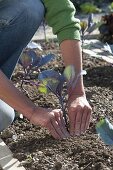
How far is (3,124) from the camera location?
2.67 m

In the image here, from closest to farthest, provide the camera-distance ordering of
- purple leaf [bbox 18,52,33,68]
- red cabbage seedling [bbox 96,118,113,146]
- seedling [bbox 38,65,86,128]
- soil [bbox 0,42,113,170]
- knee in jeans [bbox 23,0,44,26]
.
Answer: red cabbage seedling [bbox 96,118,113,146] → seedling [bbox 38,65,86,128] → soil [bbox 0,42,113,170] → knee in jeans [bbox 23,0,44,26] → purple leaf [bbox 18,52,33,68]

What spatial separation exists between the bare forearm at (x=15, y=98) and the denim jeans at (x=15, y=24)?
1.83ft

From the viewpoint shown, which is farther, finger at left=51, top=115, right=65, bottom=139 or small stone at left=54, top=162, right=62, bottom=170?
small stone at left=54, top=162, right=62, bottom=170

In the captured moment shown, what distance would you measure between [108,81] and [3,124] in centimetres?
103

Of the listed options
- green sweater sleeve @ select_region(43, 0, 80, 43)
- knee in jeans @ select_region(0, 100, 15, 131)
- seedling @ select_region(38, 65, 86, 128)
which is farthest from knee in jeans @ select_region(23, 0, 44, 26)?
knee in jeans @ select_region(0, 100, 15, 131)

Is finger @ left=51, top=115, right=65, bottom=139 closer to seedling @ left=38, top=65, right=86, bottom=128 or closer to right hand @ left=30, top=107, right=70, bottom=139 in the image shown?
right hand @ left=30, top=107, right=70, bottom=139

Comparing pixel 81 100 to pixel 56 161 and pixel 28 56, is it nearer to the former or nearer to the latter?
pixel 56 161

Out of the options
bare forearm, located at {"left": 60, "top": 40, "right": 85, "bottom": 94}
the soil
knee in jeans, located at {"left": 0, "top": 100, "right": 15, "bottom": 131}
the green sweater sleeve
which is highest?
the green sweater sleeve

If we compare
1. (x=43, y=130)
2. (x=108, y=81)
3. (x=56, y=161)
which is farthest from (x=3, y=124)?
(x=108, y=81)

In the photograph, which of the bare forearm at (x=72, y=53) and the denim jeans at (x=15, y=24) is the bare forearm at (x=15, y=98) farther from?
the denim jeans at (x=15, y=24)

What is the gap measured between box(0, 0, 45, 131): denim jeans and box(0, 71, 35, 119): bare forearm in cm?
56

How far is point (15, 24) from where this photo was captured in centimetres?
261

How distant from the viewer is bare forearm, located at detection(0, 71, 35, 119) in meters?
2.07

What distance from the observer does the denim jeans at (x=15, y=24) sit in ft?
8.42
